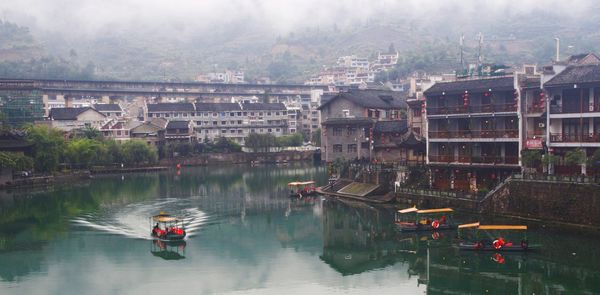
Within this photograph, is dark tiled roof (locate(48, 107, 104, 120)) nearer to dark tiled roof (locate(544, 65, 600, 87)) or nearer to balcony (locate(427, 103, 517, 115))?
balcony (locate(427, 103, 517, 115))

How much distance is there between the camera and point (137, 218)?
42.2 meters

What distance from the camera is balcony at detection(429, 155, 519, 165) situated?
39219mm

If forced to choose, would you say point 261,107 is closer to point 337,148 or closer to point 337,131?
point 337,131

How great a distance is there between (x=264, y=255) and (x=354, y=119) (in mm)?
26041

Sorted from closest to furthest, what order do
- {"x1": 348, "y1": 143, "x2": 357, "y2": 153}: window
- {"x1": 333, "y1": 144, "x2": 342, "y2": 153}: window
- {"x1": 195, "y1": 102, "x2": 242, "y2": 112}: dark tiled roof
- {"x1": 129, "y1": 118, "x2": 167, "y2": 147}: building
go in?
{"x1": 348, "y1": 143, "x2": 357, "y2": 153}: window
{"x1": 333, "y1": 144, "x2": 342, "y2": 153}: window
{"x1": 129, "y1": 118, "x2": 167, "y2": 147}: building
{"x1": 195, "y1": 102, "x2": 242, "y2": 112}: dark tiled roof

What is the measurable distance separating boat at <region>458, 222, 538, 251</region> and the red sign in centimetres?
602

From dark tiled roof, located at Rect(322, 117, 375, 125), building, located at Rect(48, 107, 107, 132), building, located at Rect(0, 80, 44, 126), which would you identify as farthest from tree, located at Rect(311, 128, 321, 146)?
building, located at Rect(0, 80, 44, 126)

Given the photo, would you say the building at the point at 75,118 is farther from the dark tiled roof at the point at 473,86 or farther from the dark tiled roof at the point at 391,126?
the dark tiled roof at the point at 473,86

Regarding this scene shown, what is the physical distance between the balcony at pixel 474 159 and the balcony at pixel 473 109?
2849 mm

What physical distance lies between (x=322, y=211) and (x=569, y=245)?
697 inches

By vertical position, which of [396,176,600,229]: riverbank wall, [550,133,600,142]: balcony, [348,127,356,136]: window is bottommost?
[396,176,600,229]: riverbank wall

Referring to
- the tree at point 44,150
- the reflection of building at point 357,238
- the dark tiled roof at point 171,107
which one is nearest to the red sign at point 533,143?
the reflection of building at point 357,238

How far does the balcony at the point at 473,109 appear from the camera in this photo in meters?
39.7

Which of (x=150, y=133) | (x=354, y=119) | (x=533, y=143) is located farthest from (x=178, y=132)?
(x=533, y=143)
